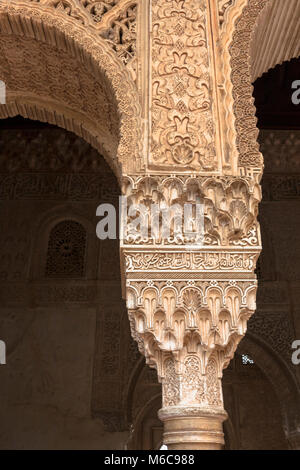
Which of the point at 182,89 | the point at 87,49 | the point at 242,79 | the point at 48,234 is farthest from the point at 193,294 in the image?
the point at 48,234

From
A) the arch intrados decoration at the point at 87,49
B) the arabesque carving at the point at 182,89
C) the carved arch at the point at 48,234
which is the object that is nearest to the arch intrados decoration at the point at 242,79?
the arabesque carving at the point at 182,89

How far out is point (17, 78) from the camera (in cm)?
309

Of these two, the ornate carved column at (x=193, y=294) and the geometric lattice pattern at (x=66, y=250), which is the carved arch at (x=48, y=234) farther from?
the ornate carved column at (x=193, y=294)

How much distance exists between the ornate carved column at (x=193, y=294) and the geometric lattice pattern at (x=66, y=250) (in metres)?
3.97

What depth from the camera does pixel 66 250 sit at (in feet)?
20.4

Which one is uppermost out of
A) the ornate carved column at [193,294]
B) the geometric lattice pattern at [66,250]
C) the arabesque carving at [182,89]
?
the geometric lattice pattern at [66,250]

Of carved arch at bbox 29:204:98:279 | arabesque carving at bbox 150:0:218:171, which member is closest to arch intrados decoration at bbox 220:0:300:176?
arabesque carving at bbox 150:0:218:171

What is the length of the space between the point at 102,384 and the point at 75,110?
337cm

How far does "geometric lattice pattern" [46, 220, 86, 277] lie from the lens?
611 cm

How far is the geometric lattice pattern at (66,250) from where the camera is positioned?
6109mm

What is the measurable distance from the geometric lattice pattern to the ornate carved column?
397 cm
